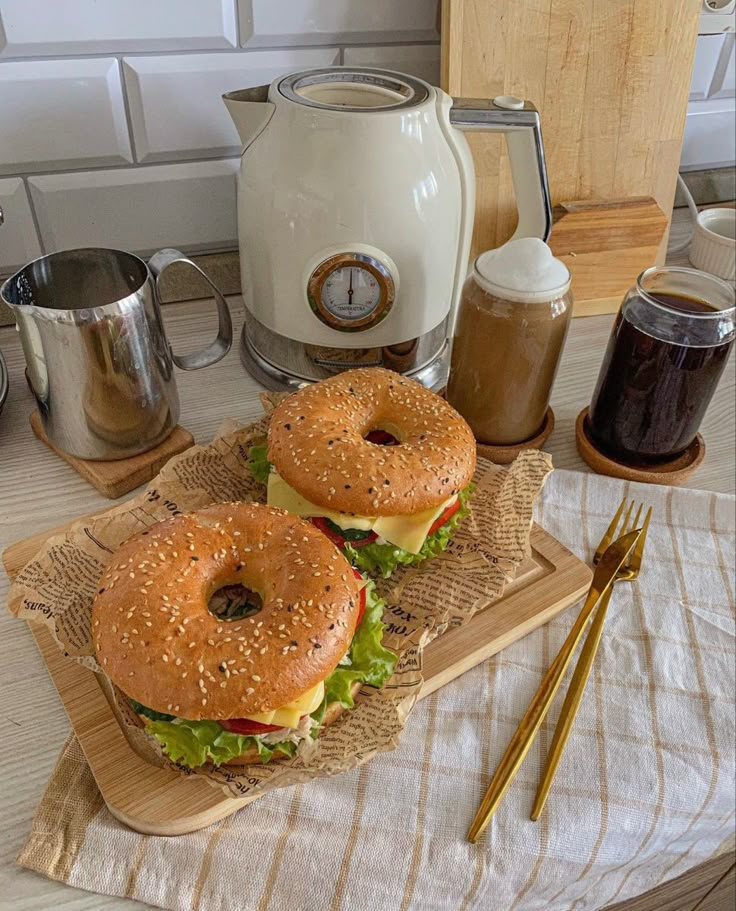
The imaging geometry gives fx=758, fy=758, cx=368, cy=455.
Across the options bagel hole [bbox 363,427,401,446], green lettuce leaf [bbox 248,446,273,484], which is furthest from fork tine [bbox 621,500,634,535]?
green lettuce leaf [bbox 248,446,273,484]

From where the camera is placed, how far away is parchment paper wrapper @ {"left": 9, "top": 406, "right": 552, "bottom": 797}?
0.58 m

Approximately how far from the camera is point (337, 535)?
76 centimetres

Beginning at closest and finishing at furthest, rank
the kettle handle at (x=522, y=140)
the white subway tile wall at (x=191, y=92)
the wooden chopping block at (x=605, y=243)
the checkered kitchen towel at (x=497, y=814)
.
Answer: the checkered kitchen towel at (x=497, y=814), the kettle handle at (x=522, y=140), the white subway tile wall at (x=191, y=92), the wooden chopping block at (x=605, y=243)

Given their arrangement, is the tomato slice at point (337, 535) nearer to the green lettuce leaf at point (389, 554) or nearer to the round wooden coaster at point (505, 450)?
the green lettuce leaf at point (389, 554)

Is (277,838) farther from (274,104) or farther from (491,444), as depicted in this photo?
(274,104)

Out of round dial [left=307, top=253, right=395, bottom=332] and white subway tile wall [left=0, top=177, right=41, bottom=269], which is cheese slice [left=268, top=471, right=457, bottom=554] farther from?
white subway tile wall [left=0, top=177, right=41, bottom=269]

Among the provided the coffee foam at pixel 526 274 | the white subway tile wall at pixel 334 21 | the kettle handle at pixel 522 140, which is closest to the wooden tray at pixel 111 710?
the coffee foam at pixel 526 274

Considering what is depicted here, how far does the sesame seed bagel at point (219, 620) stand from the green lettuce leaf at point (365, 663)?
0.03 meters

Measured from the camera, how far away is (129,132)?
95 centimetres

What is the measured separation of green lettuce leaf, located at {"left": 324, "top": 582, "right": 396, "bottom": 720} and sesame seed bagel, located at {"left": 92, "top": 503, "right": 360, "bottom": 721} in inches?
1.2

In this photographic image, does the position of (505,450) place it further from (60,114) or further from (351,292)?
(60,114)

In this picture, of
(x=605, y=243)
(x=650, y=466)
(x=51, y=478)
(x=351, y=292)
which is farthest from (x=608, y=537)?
(x=51, y=478)

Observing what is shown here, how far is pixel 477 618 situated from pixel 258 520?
220mm

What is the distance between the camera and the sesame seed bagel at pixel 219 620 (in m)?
0.55
